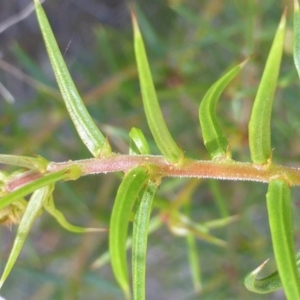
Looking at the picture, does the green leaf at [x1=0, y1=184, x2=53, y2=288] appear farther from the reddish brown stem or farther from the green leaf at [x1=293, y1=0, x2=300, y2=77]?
the green leaf at [x1=293, y1=0, x2=300, y2=77]

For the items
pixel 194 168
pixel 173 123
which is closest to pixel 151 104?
pixel 194 168

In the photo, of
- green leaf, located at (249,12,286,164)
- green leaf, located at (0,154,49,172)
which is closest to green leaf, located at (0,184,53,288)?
green leaf, located at (0,154,49,172)

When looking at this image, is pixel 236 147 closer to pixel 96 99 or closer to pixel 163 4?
pixel 96 99

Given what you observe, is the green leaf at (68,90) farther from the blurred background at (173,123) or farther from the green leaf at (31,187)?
the blurred background at (173,123)

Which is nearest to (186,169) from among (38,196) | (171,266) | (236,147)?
(38,196)

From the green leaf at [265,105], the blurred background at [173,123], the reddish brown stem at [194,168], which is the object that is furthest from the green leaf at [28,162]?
the blurred background at [173,123]

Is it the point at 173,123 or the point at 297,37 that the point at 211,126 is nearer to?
the point at 297,37
